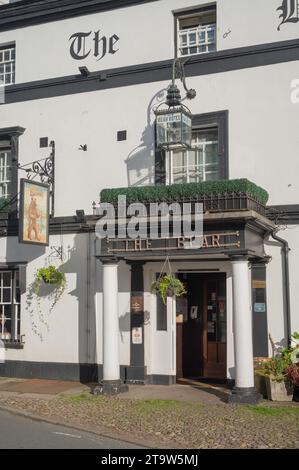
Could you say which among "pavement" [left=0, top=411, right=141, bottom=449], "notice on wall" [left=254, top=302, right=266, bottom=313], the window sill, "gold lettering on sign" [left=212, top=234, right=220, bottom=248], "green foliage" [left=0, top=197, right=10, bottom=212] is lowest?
"pavement" [left=0, top=411, right=141, bottom=449]

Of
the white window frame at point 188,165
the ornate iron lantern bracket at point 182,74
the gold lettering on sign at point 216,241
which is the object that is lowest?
the gold lettering on sign at point 216,241

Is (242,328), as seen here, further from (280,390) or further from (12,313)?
(12,313)

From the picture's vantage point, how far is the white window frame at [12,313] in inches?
571

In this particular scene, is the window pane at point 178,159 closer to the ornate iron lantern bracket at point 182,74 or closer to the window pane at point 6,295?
the ornate iron lantern bracket at point 182,74

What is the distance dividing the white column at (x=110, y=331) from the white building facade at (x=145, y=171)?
34 millimetres

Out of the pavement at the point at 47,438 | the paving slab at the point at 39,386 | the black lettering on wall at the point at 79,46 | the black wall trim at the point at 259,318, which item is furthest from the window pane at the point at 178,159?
the pavement at the point at 47,438

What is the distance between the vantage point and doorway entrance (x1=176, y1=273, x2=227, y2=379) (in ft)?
45.0

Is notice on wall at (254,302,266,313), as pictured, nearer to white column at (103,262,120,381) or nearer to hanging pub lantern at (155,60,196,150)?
white column at (103,262,120,381)

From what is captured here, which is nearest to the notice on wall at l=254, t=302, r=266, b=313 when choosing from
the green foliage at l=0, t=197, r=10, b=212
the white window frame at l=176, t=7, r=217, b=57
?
the white window frame at l=176, t=7, r=217, b=57

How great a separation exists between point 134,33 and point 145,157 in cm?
296

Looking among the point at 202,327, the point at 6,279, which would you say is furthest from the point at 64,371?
the point at 202,327

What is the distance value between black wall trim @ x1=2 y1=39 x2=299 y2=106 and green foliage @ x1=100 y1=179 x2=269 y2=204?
2.93m

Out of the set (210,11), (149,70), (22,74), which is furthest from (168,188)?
(22,74)

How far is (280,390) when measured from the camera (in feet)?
36.4
